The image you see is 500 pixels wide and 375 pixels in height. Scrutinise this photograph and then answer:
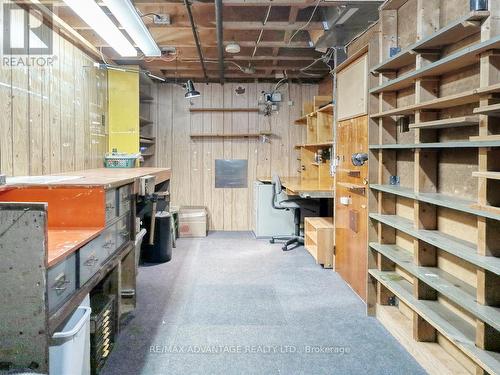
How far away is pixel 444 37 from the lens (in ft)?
7.08

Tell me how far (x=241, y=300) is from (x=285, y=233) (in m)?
2.70

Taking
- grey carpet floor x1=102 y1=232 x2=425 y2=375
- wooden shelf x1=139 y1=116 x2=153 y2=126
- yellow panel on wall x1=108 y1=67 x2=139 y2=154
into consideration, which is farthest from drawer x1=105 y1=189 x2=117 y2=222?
wooden shelf x1=139 y1=116 x2=153 y2=126

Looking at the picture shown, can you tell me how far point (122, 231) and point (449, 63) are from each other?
230 cm

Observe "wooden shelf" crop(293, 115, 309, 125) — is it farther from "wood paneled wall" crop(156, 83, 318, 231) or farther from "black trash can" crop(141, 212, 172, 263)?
"black trash can" crop(141, 212, 172, 263)

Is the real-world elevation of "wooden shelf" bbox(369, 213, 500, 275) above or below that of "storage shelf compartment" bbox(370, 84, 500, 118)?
below

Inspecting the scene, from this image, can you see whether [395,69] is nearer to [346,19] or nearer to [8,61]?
[346,19]

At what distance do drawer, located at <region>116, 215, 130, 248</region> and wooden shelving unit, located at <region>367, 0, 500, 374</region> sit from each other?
1854mm

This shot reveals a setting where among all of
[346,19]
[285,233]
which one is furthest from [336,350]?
[285,233]

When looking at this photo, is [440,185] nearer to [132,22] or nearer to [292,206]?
[132,22]

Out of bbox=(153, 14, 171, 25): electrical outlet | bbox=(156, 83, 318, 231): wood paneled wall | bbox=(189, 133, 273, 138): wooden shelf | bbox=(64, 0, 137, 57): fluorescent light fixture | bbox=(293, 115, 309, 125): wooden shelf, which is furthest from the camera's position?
bbox=(156, 83, 318, 231): wood paneled wall

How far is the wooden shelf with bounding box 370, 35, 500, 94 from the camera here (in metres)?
1.69

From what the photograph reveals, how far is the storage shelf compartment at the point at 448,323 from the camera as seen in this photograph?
1770 millimetres

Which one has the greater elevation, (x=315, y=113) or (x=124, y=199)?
(x=315, y=113)

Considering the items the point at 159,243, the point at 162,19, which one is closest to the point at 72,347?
the point at 159,243
